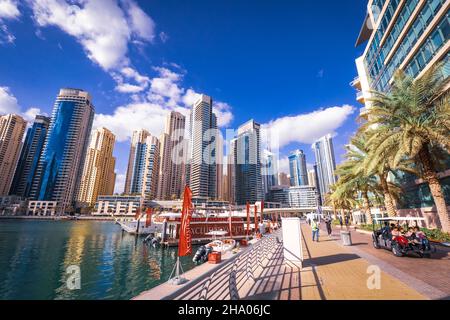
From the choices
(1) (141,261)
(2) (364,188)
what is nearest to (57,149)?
(1) (141,261)

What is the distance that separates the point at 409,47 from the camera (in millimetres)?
23625

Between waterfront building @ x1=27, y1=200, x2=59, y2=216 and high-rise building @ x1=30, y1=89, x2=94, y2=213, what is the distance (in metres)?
3.28

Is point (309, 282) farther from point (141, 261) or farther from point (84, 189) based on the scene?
point (84, 189)

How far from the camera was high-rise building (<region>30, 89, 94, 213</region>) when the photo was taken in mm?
136125

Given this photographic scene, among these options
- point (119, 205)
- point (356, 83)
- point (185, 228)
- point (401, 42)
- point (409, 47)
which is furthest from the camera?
point (119, 205)

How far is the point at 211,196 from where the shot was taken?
16812 cm

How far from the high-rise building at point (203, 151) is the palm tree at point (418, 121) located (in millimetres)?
147806

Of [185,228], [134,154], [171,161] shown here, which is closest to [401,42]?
[185,228]

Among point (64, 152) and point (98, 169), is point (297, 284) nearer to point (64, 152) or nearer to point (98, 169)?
point (64, 152)

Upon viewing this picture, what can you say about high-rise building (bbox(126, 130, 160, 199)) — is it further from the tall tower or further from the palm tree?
the palm tree

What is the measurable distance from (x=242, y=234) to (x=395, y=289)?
127 ft

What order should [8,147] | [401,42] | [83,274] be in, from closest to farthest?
[83,274] < [401,42] < [8,147]

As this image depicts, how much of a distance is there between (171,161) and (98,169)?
58758mm

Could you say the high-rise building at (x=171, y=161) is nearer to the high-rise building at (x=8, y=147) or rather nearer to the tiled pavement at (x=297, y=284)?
the high-rise building at (x=8, y=147)
